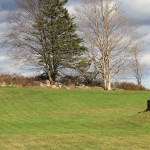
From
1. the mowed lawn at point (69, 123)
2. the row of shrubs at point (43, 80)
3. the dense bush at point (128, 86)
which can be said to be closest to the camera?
the mowed lawn at point (69, 123)

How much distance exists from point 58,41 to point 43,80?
4.26 meters

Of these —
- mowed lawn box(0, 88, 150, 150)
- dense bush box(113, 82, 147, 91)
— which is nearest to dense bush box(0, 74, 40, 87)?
mowed lawn box(0, 88, 150, 150)

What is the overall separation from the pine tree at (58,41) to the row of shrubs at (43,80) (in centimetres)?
123

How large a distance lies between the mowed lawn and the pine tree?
1112 cm

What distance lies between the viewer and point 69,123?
18.5 m

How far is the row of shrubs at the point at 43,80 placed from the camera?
40.0 m

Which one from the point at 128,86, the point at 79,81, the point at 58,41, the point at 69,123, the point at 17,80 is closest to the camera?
the point at 69,123

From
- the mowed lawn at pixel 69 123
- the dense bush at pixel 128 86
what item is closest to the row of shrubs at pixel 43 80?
the dense bush at pixel 128 86

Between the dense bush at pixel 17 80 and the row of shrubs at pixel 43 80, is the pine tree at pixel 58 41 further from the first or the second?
the dense bush at pixel 17 80

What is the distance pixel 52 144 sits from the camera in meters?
12.2

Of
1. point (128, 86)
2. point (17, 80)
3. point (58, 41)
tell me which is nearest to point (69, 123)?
point (17, 80)

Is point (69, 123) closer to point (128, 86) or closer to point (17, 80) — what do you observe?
point (17, 80)

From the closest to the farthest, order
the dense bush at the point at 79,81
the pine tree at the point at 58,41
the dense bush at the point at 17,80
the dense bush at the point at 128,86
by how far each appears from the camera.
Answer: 1. the dense bush at the point at 17,80
2. the pine tree at the point at 58,41
3. the dense bush at the point at 79,81
4. the dense bush at the point at 128,86

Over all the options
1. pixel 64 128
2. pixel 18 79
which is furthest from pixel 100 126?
pixel 18 79
